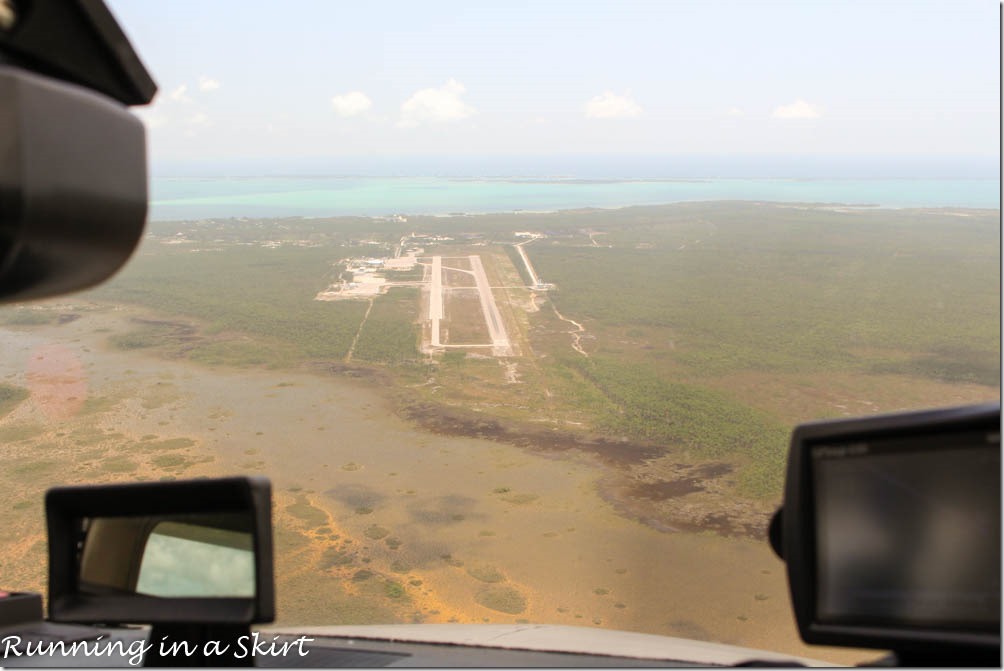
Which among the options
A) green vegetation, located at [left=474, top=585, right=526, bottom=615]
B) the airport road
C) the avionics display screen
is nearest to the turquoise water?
the airport road

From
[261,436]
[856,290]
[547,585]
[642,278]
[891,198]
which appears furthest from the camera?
[891,198]

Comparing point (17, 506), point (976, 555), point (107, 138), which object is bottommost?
point (17, 506)

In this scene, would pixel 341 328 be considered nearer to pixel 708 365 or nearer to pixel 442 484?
pixel 708 365

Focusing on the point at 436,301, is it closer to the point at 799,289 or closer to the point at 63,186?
the point at 799,289

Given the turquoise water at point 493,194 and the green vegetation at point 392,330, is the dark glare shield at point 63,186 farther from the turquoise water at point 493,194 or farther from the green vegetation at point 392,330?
the turquoise water at point 493,194

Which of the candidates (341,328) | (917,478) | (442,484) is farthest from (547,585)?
(341,328)

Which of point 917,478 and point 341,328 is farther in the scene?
point 341,328

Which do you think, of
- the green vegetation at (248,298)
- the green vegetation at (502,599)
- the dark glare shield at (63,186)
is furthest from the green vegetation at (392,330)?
the dark glare shield at (63,186)
